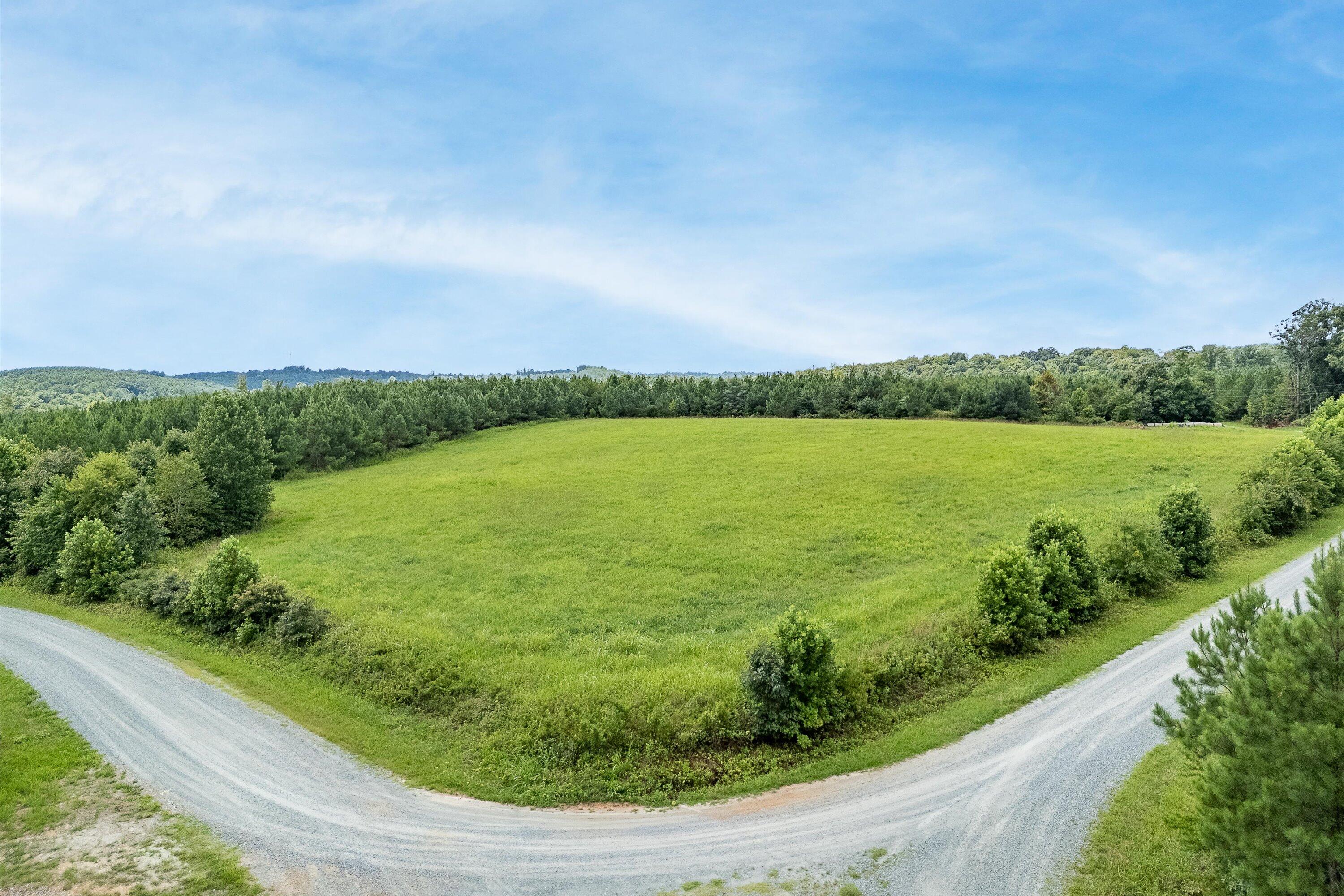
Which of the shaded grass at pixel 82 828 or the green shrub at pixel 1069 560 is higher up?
the green shrub at pixel 1069 560

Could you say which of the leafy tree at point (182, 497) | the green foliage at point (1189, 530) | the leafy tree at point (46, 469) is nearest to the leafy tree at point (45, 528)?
the leafy tree at point (46, 469)

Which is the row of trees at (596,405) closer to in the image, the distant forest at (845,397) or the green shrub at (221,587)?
the distant forest at (845,397)

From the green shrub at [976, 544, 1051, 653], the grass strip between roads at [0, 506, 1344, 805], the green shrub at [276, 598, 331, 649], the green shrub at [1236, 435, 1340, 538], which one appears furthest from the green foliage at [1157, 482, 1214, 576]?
the green shrub at [276, 598, 331, 649]

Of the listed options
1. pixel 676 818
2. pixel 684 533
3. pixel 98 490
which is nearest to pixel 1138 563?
pixel 684 533

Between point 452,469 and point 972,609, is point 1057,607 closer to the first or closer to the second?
point 972,609

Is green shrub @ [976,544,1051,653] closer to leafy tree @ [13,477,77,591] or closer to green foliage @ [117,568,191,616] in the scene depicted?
green foliage @ [117,568,191,616]

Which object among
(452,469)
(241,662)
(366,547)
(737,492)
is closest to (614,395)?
(452,469)

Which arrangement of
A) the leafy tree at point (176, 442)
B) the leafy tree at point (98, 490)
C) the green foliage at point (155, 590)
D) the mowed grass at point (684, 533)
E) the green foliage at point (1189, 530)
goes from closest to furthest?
1. the mowed grass at point (684, 533)
2. the green foliage at point (1189, 530)
3. the green foliage at point (155, 590)
4. the leafy tree at point (98, 490)
5. the leafy tree at point (176, 442)
